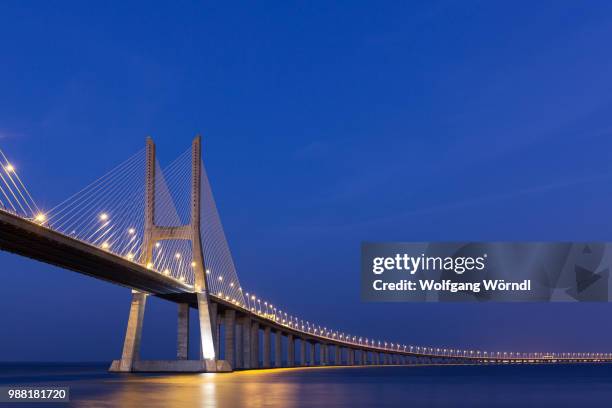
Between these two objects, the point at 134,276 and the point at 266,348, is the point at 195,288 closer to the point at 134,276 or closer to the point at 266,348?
the point at 134,276

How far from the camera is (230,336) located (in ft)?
314

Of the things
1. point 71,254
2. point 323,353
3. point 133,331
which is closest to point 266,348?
point 323,353

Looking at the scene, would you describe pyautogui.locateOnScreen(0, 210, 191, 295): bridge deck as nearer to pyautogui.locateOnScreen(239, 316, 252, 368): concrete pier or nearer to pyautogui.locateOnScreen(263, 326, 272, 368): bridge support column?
pyautogui.locateOnScreen(239, 316, 252, 368): concrete pier

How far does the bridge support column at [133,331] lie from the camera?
7556 cm

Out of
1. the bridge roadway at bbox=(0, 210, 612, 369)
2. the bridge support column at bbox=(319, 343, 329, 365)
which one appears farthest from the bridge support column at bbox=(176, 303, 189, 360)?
the bridge support column at bbox=(319, 343, 329, 365)

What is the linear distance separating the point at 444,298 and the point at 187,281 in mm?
45938

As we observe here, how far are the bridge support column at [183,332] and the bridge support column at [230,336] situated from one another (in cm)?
1058

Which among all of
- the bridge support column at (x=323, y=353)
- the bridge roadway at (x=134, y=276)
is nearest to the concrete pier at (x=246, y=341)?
the bridge roadway at (x=134, y=276)

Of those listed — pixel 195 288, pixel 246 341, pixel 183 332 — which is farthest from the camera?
pixel 246 341

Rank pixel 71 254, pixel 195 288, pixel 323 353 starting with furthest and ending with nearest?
pixel 323 353 → pixel 195 288 → pixel 71 254

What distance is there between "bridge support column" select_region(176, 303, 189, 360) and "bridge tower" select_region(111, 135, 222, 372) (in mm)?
1156

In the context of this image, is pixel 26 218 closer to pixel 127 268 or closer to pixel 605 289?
pixel 127 268

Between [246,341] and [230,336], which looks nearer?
[230,336]

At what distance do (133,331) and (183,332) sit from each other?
27.7 ft
